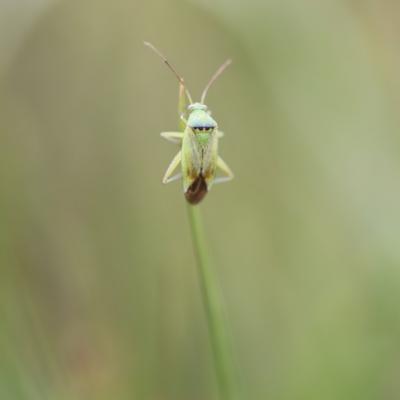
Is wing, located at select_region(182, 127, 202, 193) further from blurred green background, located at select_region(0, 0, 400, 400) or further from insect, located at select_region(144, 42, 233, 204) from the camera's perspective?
blurred green background, located at select_region(0, 0, 400, 400)

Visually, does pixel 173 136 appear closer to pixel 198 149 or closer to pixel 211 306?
pixel 198 149

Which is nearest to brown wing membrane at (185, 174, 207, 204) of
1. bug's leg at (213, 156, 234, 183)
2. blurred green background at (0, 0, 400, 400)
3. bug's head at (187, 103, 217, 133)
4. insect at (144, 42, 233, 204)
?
insect at (144, 42, 233, 204)

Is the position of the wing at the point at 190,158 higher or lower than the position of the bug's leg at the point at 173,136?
lower

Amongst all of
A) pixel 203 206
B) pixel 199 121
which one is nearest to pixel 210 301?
pixel 199 121

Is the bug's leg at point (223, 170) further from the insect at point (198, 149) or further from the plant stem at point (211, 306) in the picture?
the plant stem at point (211, 306)

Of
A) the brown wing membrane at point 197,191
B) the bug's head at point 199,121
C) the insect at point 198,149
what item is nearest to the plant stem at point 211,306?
the brown wing membrane at point 197,191

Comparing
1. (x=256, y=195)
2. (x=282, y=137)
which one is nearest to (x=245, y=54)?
(x=282, y=137)

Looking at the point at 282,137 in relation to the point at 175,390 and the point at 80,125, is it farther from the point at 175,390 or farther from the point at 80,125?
the point at 175,390
